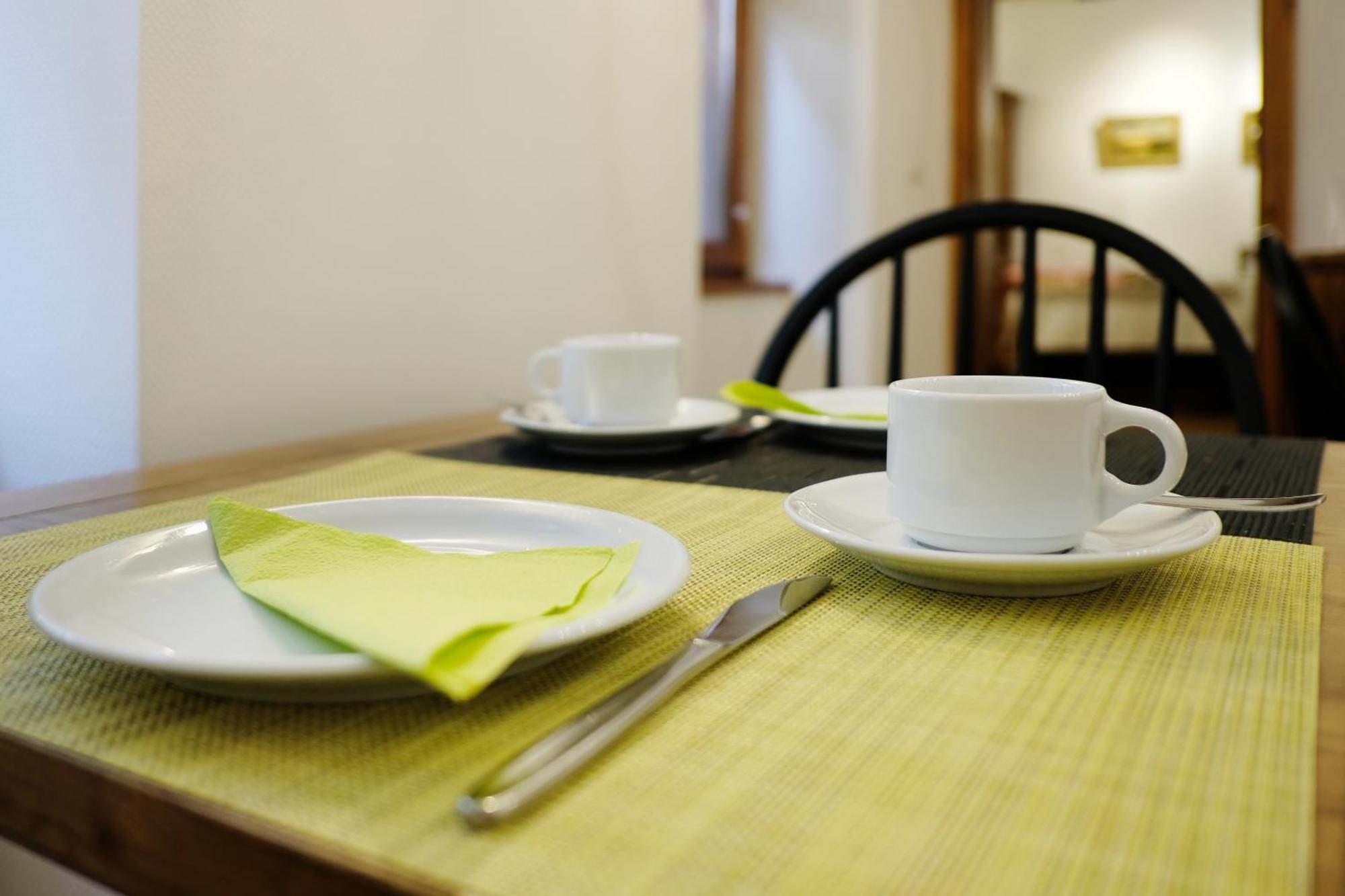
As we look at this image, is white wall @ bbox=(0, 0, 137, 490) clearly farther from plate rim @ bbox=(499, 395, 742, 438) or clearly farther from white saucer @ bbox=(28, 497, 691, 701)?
white saucer @ bbox=(28, 497, 691, 701)

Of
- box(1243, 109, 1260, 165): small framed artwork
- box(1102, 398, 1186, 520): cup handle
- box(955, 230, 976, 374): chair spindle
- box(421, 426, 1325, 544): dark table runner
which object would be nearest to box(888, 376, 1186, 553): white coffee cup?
box(1102, 398, 1186, 520): cup handle

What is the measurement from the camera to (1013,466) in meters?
0.48

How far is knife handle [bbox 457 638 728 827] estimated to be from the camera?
0.95 ft

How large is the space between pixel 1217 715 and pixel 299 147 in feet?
3.65

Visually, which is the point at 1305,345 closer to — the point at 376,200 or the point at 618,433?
the point at 618,433

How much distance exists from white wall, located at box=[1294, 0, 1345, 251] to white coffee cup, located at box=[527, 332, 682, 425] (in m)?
3.21

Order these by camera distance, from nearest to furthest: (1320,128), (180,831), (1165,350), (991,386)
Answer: (180,831)
(991,386)
(1165,350)
(1320,128)

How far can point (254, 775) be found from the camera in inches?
12.6

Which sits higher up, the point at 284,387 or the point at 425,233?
the point at 425,233

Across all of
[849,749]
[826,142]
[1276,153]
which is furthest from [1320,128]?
[849,749]

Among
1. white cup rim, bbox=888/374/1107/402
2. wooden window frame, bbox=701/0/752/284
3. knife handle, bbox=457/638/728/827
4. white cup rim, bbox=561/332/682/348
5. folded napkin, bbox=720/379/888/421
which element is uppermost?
wooden window frame, bbox=701/0/752/284

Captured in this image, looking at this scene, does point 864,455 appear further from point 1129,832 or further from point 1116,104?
point 1116,104

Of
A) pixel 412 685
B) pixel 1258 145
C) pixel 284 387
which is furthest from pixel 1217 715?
pixel 1258 145

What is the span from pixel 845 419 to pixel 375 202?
70cm
